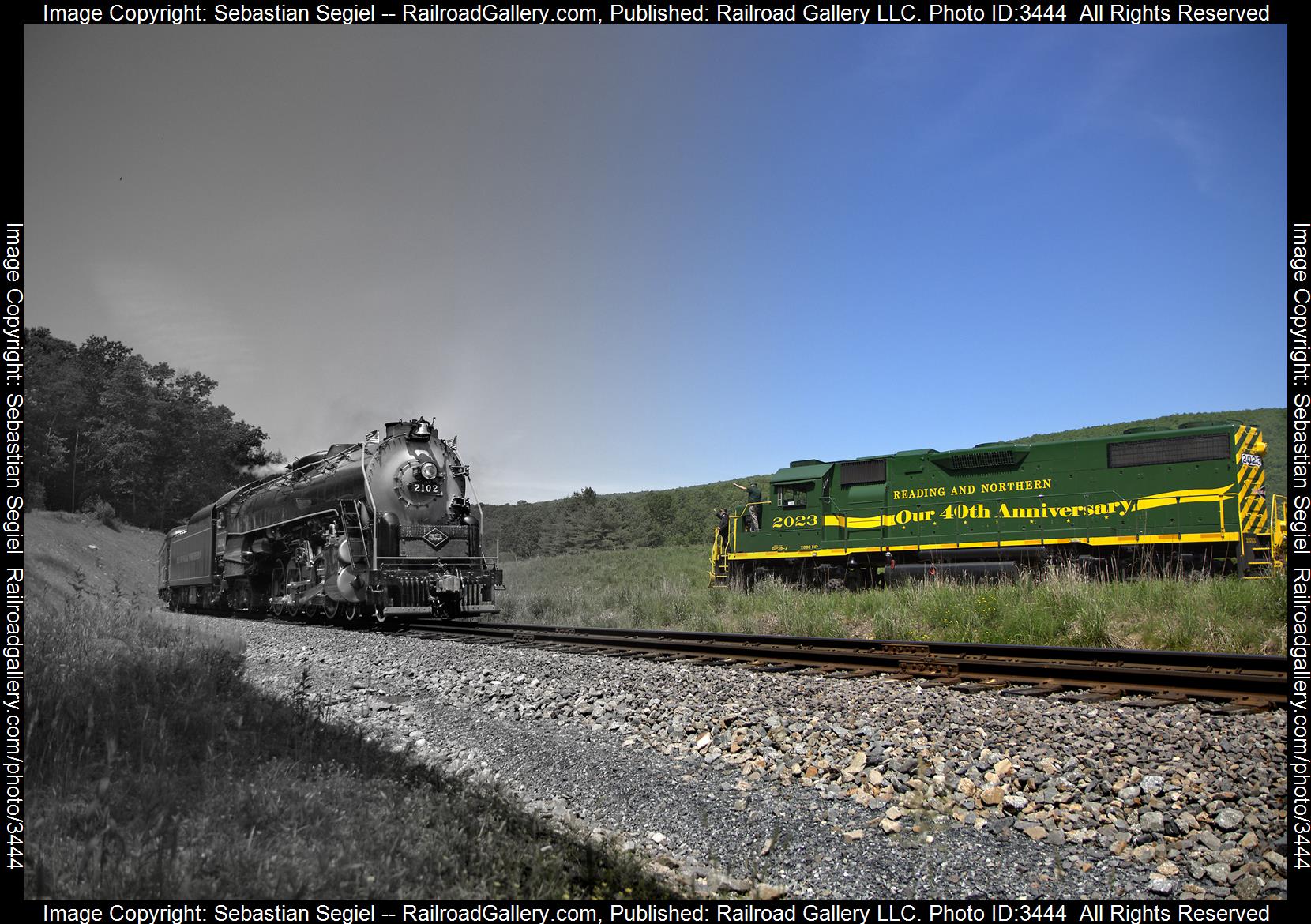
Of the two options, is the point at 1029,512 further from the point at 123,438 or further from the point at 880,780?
the point at 123,438

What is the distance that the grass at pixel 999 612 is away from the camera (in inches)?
385

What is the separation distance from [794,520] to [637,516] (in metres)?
49.3

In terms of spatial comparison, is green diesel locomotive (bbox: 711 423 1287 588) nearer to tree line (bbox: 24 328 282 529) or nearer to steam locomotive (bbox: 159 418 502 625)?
steam locomotive (bbox: 159 418 502 625)

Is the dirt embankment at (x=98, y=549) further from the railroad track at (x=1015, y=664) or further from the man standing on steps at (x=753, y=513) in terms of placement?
the railroad track at (x=1015, y=664)

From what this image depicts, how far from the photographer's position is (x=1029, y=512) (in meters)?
17.4

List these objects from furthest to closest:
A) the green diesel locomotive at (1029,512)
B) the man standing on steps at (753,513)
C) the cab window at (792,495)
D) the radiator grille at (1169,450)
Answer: the man standing on steps at (753,513) → the cab window at (792,495) → the radiator grille at (1169,450) → the green diesel locomotive at (1029,512)

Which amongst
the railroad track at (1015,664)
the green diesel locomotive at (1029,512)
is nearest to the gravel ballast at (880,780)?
the railroad track at (1015,664)

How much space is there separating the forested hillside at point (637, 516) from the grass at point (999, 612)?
1664 inches

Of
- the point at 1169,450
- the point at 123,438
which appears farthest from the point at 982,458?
the point at 123,438

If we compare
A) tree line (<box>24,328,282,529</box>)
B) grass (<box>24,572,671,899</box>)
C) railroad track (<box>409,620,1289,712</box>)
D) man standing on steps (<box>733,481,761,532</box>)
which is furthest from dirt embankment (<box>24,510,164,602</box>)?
grass (<box>24,572,671,899</box>)

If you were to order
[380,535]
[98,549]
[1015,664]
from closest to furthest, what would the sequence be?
[1015,664]
[380,535]
[98,549]

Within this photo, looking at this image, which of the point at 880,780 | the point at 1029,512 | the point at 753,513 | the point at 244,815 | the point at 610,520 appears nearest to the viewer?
the point at 244,815

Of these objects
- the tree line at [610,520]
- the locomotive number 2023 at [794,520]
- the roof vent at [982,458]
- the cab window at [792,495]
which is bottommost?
the tree line at [610,520]

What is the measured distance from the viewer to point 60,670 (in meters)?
5.62
